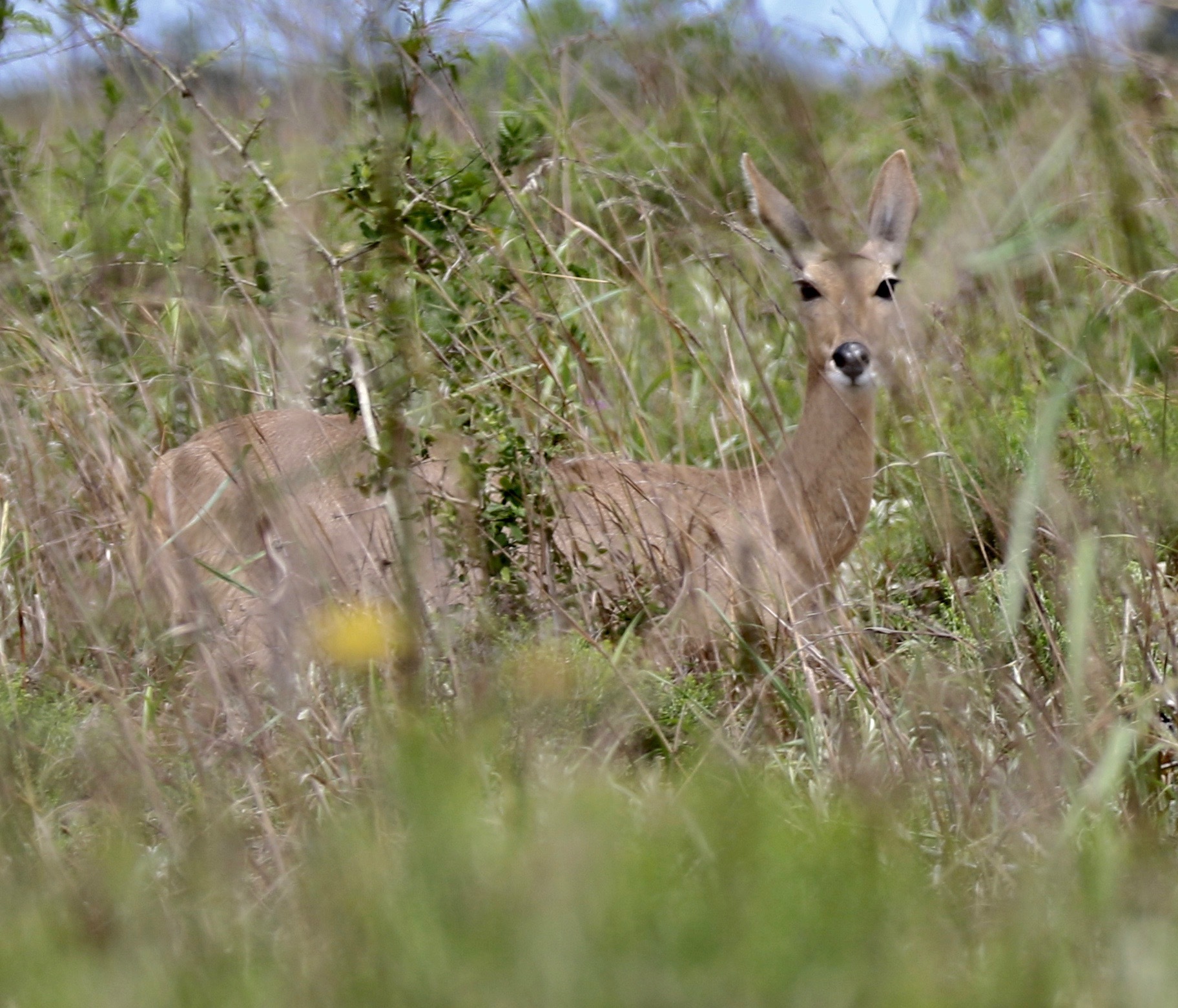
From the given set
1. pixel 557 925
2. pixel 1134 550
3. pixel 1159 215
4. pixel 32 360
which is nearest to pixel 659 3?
pixel 1159 215

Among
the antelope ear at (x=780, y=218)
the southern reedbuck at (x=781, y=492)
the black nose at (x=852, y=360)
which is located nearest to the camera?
the southern reedbuck at (x=781, y=492)

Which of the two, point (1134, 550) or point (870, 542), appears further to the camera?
point (870, 542)

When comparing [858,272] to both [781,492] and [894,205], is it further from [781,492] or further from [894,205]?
[781,492]

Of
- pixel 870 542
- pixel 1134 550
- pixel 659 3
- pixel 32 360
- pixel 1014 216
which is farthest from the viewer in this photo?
pixel 870 542

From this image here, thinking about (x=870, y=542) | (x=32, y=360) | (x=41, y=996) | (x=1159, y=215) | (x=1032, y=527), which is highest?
(x=32, y=360)

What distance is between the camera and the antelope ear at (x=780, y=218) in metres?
4.56

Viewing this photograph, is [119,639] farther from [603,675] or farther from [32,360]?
[603,675]

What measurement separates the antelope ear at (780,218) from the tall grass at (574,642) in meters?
0.18

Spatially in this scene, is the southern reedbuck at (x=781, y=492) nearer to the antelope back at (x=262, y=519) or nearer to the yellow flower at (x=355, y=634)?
the antelope back at (x=262, y=519)

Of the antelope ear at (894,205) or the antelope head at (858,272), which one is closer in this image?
the antelope head at (858,272)

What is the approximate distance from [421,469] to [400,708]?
160cm

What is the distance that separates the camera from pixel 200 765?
2.00 m

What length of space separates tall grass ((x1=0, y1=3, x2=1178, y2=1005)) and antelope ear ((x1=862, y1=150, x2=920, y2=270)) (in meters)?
0.13

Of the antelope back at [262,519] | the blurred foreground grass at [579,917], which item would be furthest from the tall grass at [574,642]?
the antelope back at [262,519]
